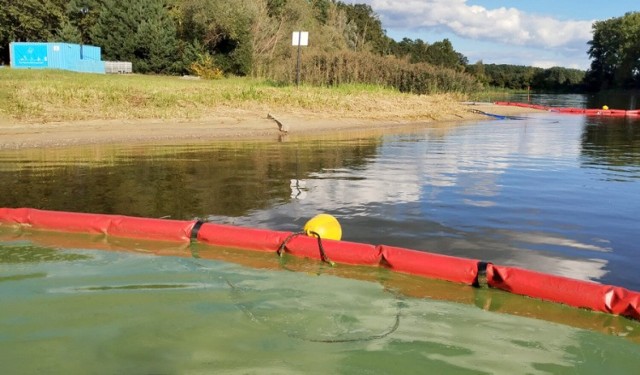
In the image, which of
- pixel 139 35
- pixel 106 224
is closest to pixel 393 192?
pixel 106 224

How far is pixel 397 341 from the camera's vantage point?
4523 millimetres

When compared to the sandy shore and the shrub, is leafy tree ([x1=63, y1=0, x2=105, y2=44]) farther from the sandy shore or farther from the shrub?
the sandy shore

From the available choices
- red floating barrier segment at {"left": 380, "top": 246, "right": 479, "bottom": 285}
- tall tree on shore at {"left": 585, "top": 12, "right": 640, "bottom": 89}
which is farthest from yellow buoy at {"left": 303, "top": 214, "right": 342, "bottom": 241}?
tall tree on shore at {"left": 585, "top": 12, "right": 640, "bottom": 89}

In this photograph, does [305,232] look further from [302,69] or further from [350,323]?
[302,69]

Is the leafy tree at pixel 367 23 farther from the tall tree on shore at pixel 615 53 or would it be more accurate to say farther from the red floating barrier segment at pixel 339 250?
the red floating barrier segment at pixel 339 250

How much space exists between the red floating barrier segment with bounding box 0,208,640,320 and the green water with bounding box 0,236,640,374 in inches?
6.6

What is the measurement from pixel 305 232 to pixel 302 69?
2374 cm

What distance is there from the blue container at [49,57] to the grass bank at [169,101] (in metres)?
16.6

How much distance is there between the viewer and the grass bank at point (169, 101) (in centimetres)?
1812

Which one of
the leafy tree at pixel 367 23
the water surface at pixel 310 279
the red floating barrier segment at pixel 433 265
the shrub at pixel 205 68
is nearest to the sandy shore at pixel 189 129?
the water surface at pixel 310 279

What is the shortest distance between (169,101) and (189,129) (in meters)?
2.70

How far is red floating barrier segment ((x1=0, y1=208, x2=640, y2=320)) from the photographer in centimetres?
503

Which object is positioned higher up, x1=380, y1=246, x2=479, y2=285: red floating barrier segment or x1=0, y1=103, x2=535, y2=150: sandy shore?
x1=0, y1=103, x2=535, y2=150: sandy shore

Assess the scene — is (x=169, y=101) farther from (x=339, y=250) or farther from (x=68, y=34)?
(x=68, y=34)
